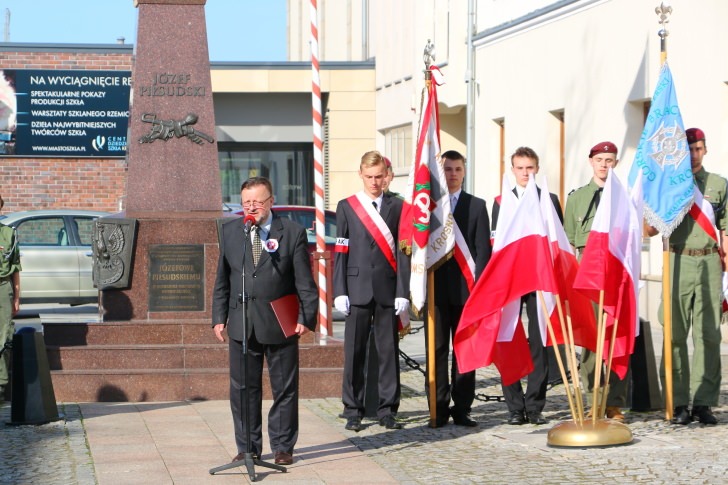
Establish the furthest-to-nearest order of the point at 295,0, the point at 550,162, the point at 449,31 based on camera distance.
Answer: the point at 295,0 → the point at 449,31 → the point at 550,162

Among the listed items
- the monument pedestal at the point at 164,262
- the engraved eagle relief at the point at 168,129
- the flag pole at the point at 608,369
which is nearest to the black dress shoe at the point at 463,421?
the flag pole at the point at 608,369

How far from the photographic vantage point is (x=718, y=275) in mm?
9891

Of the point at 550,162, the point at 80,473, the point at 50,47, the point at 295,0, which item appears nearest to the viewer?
the point at 80,473

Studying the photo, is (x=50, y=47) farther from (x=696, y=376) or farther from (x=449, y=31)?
(x=696, y=376)

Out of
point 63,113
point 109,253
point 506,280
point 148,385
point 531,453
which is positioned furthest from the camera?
point 63,113

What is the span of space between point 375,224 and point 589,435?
7.10 ft

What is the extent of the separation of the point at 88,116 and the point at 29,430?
77.0ft

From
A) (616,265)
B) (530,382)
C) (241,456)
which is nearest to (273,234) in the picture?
(241,456)

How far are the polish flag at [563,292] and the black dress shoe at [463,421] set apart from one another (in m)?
0.79

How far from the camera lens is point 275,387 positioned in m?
8.44

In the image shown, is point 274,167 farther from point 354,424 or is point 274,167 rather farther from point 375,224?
point 354,424

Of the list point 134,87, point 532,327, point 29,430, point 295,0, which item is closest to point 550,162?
point 134,87

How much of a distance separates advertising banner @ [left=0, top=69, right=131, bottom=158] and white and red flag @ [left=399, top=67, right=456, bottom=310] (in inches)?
916

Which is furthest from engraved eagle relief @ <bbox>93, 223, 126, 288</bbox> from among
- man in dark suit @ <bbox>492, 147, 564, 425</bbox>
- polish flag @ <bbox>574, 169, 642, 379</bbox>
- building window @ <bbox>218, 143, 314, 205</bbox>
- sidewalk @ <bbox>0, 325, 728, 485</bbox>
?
building window @ <bbox>218, 143, 314, 205</bbox>
